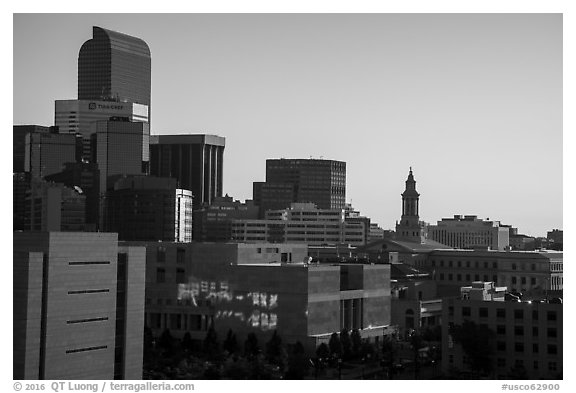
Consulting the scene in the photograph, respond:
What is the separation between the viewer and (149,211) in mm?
182000

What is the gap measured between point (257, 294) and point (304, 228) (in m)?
114

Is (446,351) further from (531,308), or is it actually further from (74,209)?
(74,209)

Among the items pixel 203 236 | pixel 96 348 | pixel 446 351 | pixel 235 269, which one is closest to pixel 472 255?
pixel 235 269

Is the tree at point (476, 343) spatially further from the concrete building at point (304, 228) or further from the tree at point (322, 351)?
the concrete building at point (304, 228)

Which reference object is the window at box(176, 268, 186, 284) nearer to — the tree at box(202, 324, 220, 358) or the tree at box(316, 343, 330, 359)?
the tree at box(202, 324, 220, 358)

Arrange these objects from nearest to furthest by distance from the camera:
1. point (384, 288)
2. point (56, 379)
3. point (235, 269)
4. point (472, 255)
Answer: point (56, 379) < point (235, 269) < point (384, 288) < point (472, 255)

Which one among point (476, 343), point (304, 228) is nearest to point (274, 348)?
point (476, 343)

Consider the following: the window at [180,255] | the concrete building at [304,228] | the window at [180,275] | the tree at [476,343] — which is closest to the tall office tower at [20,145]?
the concrete building at [304,228]

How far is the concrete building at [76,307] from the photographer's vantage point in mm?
56234

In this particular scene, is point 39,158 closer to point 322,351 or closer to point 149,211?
point 149,211

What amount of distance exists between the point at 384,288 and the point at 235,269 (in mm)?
13352

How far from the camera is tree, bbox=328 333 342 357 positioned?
76875 millimetres

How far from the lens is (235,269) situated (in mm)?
83188

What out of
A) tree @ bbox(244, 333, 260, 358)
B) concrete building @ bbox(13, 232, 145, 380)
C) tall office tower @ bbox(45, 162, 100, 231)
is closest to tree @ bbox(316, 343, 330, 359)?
tree @ bbox(244, 333, 260, 358)
